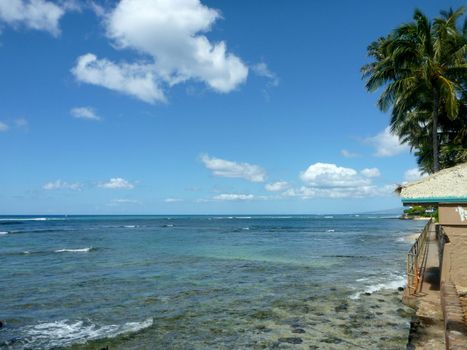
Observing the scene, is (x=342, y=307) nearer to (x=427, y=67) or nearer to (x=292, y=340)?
(x=292, y=340)

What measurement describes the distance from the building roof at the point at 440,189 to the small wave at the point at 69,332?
7.88 metres

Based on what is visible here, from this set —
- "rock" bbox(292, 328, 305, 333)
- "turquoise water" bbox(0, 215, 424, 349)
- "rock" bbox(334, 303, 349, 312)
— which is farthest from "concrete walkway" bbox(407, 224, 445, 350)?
"rock" bbox(292, 328, 305, 333)

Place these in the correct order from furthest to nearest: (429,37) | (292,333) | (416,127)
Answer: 1. (416,127)
2. (429,37)
3. (292,333)

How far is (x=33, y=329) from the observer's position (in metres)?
11.5

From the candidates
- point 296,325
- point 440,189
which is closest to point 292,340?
point 296,325

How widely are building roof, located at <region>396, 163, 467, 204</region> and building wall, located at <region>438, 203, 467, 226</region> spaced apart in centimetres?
18

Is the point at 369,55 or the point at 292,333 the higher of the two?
the point at 369,55

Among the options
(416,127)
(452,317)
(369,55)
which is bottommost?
(452,317)

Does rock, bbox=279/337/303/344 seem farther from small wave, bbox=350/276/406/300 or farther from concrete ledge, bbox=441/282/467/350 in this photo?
small wave, bbox=350/276/406/300

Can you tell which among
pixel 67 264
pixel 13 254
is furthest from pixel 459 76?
pixel 13 254

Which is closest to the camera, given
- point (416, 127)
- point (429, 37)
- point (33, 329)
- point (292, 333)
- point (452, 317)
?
point (452, 317)

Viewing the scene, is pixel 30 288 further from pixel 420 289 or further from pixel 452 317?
pixel 452 317

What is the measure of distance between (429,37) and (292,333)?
1742 centimetres

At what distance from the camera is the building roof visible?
8.42m
